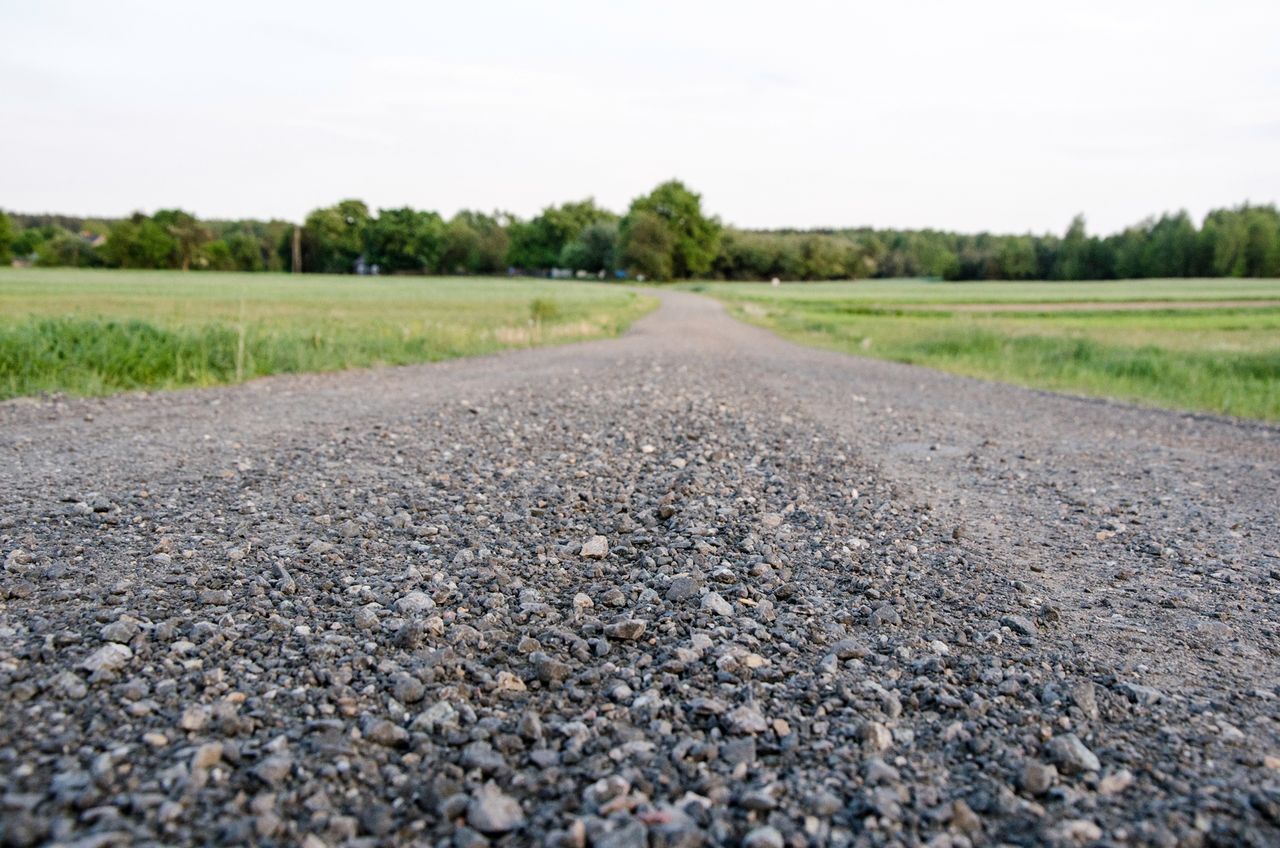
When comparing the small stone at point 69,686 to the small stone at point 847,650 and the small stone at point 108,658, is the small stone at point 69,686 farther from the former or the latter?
the small stone at point 847,650

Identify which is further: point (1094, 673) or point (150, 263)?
point (150, 263)

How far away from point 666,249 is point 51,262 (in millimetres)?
70884

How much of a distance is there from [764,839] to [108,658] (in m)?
2.44

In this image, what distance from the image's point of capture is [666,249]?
105 meters

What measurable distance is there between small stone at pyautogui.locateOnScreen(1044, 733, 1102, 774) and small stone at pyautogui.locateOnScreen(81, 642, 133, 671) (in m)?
3.28

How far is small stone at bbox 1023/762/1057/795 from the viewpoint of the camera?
2.33m

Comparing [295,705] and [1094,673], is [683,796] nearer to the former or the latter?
[295,705]

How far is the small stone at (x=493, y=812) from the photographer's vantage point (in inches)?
83.9

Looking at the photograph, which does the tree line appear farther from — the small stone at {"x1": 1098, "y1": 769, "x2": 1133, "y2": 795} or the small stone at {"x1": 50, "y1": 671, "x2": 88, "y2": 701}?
the small stone at {"x1": 1098, "y1": 769, "x2": 1133, "y2": 795}

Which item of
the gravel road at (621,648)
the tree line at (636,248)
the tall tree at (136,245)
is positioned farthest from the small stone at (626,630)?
the tall tree at (136,245)

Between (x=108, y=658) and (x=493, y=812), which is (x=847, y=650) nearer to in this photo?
(x=493, y=812)

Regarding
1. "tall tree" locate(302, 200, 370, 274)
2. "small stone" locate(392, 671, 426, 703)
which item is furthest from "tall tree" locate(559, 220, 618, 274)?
"small stone" locate(392, 671, 426, 703)

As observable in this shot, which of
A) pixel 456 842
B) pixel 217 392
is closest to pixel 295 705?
pixel 456 842

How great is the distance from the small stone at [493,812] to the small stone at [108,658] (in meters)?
1.56
